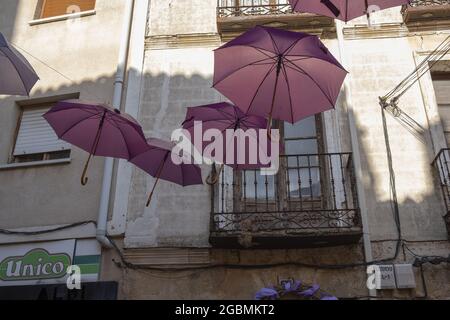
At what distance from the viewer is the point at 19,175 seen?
824 centimetres

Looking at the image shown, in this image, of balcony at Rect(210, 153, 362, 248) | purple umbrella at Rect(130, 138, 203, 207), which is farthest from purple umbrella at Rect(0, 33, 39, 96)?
balcony at Rect(210, 153, 362, 248)

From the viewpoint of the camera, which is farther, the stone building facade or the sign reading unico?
Answer: the sign reading unico

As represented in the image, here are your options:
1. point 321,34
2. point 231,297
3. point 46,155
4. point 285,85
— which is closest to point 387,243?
point 231,297

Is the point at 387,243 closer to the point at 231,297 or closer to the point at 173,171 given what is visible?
the point at 231,297

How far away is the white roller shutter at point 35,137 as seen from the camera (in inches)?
335

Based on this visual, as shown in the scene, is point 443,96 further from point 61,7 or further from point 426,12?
point 61,7

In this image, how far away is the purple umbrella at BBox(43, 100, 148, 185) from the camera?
19.5 feet

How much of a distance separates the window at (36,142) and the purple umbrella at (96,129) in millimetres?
2370

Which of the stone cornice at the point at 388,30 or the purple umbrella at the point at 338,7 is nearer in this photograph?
the purple umbrella at the point at 338,7

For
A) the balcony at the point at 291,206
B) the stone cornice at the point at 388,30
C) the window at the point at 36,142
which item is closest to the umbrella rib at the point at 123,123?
the balcony at the point at 291,206

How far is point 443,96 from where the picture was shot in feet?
27.0

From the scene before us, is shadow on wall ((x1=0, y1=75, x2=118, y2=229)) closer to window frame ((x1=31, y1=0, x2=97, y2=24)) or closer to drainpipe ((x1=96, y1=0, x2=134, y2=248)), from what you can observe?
drainpipe ((x1=96, y1=0, x2=134, y2=248))

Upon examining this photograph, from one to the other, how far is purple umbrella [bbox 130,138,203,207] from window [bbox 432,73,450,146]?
4004 millimetres

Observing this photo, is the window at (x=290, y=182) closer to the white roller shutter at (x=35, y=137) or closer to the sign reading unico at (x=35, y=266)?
the sign reading unico at (x=35, y=266)
